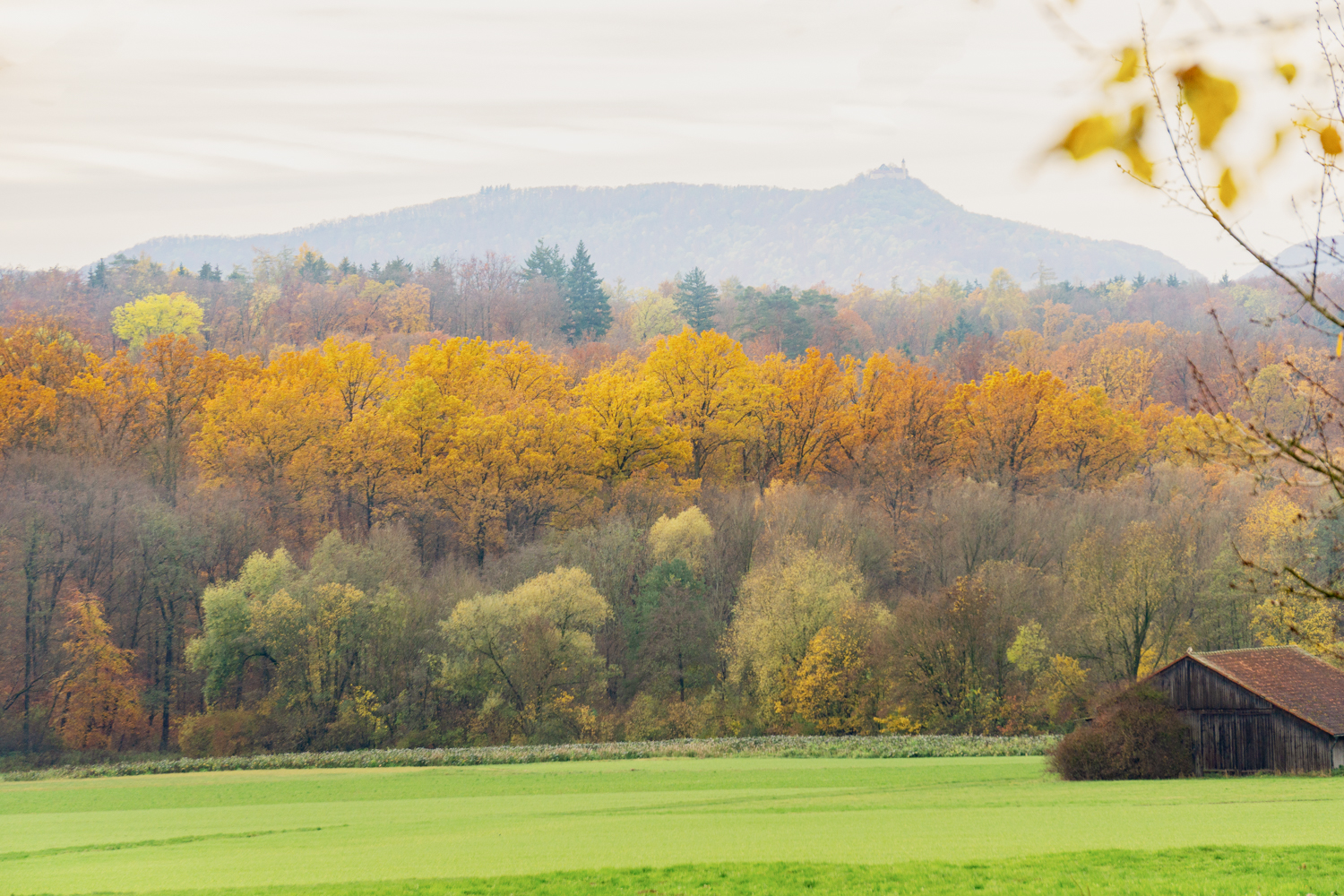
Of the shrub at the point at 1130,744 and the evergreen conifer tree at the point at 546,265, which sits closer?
the shrub at the point at 1130,744

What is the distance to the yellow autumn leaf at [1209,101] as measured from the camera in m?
2.93

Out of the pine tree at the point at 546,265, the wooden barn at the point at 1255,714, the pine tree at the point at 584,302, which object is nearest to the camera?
the wooden barn at the point at 1255,714

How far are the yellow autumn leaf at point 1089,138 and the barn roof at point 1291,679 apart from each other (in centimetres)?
3567

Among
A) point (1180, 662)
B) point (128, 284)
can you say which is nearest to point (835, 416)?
point (1180, 662)

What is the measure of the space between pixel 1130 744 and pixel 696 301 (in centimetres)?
8575

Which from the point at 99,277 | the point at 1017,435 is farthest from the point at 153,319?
the point at 1017,435

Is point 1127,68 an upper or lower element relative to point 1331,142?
upper

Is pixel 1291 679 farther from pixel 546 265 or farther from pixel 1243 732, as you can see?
pixel 546 265

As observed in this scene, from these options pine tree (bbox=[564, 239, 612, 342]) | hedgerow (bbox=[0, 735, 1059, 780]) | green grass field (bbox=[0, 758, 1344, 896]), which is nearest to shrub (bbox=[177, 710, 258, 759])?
hedgerow (bbox=[0, 735, 1059, 780])

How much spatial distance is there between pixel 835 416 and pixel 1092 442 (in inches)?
621

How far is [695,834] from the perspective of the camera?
20.7 meters

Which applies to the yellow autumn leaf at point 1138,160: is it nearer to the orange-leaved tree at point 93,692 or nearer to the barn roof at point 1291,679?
the barn roof at point 1291,679

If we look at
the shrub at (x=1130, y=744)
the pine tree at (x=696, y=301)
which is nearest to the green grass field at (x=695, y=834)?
the shrub at (x=1130, y=744)

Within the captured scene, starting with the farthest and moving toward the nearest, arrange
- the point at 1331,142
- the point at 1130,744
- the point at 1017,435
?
1. the point at 1017,435
2. the point at 1130,744
3. the point at 1331,142
